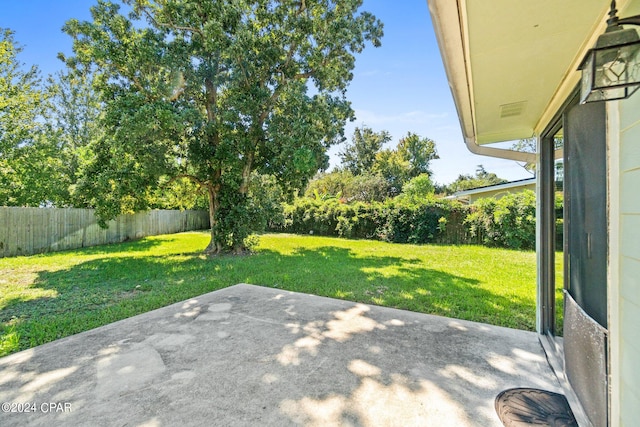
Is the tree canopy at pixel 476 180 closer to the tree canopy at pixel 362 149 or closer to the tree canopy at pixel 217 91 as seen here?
the tree canopy at pixel 362 149

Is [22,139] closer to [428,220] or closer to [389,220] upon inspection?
[389,220]

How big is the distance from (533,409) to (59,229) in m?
13.2

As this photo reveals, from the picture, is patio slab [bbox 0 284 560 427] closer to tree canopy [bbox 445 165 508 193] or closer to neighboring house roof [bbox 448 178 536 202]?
neighboring house roof [bbox 448 178 536 202]

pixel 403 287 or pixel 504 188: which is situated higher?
pixel 504 188

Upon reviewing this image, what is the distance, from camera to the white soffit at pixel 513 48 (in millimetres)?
1298

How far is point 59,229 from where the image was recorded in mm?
10164

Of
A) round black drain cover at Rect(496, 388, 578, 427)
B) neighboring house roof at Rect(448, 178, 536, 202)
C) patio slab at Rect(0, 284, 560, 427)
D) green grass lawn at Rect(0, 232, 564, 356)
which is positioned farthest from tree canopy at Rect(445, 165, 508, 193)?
round black drain cover at Rect(496, 388, 578, 427)

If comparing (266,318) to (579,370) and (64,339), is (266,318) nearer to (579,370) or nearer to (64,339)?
(64,339)

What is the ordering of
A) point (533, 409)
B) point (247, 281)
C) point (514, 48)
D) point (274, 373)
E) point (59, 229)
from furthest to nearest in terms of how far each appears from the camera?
point (59, 229)
point (247, 281)
point (274, 373)
point (533, 409)
point (514, 48)

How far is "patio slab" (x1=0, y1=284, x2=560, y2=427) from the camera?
1.86 m

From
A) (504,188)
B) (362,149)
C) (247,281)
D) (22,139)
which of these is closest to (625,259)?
(247,281)

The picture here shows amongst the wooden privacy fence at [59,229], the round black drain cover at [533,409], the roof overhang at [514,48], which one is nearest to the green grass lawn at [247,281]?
the wooden privacy fence at [59,229]

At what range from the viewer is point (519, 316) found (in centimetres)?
371

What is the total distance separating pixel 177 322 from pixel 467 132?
391cm
